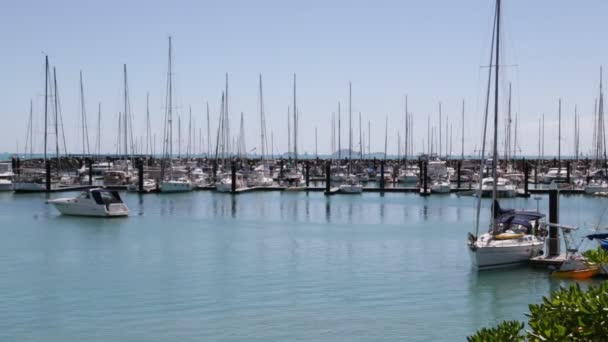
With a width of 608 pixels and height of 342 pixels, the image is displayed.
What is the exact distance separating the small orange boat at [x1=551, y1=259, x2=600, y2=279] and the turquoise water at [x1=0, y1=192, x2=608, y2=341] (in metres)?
→ 0.59

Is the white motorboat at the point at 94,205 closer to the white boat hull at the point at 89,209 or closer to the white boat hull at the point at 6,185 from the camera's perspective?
the white boat hull at the point at 89,209

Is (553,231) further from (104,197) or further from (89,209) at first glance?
(89,209)

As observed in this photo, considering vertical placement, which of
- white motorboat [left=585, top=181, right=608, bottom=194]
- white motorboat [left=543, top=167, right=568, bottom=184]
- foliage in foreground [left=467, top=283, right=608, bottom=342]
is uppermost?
foliage in foreground [left=467, top=283, right=608, bottom=342]

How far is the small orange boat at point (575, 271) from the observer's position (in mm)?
28509

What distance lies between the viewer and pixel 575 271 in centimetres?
2875

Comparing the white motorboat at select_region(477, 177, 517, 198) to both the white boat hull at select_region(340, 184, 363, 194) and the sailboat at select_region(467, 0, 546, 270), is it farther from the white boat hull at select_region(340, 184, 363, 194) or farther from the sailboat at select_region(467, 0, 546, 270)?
the sailboat at select_region(467, 0, 546, 270)

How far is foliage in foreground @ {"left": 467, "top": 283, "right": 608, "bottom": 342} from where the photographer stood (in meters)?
7.14

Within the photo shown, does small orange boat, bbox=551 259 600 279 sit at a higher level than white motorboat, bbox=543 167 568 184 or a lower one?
lower

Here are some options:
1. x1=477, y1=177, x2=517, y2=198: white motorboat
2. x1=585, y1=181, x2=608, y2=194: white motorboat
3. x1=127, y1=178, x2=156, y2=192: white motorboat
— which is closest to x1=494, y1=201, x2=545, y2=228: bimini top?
x1=477, y1=177, x2=517, y2=198: white motorboat

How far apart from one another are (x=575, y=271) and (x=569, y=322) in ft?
75.2

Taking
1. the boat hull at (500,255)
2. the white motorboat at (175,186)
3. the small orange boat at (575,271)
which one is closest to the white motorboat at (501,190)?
the white motorboat at (175,186)

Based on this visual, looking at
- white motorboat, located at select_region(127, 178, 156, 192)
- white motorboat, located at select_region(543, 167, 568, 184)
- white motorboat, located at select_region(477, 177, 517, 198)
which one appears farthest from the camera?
white motorboat, located at select_region(543, 167, 568, 184)

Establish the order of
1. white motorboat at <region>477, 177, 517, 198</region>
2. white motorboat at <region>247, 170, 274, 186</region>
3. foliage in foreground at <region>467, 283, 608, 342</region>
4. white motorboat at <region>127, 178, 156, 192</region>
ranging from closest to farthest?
foliage in foreground at <region>467, 283, 608, 342</region>
white motorboat at <region>477, 177, 517, 198</region>
white motorboat at <region>127, 178, 156, 192</region>
white motorboat at <region>247, 170, 274, 186</region>

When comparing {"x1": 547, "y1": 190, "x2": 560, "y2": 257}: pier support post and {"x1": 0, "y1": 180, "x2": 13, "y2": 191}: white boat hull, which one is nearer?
{"x1": 547, "y1": 190, "x2": 560, "y2": 257}: pier support post
